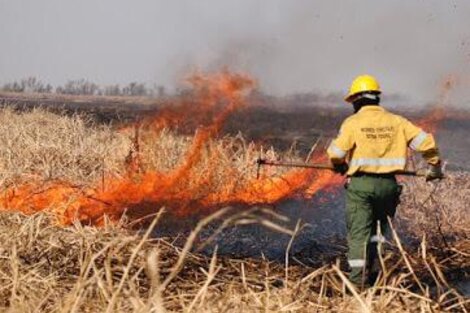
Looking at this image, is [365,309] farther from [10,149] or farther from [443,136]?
[443,136]

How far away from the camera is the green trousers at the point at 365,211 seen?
6.45m

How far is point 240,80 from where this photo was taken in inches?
519

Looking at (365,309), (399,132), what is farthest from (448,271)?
(365,309)

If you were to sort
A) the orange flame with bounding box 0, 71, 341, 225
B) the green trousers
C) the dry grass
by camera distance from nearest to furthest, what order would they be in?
the dry grass < the green trousers < the orange flame with bounding box 0, 71, 341, 225

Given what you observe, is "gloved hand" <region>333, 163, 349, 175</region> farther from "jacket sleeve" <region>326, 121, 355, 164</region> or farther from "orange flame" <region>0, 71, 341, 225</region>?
"orange flame" <region>0, 71, 341, 225</region>

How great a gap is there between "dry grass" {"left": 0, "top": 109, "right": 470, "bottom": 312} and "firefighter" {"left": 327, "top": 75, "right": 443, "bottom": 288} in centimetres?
39

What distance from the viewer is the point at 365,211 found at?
652 centimetres

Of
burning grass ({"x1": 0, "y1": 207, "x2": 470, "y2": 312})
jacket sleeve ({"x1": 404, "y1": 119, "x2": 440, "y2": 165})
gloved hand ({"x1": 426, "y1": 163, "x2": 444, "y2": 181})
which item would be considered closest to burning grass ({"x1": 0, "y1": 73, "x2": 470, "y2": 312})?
burning grass ({"x1": 0, "y1": 207, "x2": 470, "y2": 312})

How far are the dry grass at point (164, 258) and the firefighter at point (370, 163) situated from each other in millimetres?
394

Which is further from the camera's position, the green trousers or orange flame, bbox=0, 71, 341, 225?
orange flame, bbox=0, 71, 341, 225

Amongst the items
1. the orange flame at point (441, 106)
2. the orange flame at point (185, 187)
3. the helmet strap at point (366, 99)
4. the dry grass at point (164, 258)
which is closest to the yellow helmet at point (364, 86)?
the helmet strap at point (366, 99)

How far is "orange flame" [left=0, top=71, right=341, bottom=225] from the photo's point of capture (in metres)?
8.86

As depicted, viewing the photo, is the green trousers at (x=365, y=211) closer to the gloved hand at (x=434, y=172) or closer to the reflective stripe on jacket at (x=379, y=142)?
the reflective stripe on jacket at (x=379, y=142)

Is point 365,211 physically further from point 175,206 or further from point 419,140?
point 175,206
